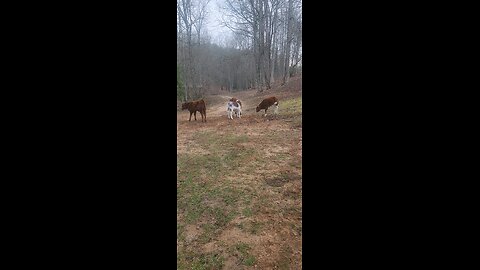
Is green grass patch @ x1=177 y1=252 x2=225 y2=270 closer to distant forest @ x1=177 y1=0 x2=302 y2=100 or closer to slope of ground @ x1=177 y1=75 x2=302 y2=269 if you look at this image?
slope of ground @ x1=177 y1=75 x2=302 y2=269

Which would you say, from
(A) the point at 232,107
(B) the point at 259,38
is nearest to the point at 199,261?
(A) the point at 232,107

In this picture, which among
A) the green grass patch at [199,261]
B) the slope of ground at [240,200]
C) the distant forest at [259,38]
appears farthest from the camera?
the distant forest at [259,38]

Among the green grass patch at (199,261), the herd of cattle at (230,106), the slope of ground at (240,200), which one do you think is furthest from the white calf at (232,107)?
the green grass patch at (199,261)

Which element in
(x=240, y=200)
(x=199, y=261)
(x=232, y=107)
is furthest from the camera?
(x=232, y=107)

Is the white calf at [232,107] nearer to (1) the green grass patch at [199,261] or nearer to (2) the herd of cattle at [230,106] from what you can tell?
(2) the herd of cattle at [230,106]

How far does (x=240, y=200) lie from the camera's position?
13.4ft

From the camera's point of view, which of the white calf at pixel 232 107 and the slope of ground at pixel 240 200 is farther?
the white calf at pixel 232 107

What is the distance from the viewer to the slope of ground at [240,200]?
292cm

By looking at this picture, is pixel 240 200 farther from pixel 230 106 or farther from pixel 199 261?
pixel 230 106

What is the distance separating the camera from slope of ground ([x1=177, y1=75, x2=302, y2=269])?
2.92 meters
